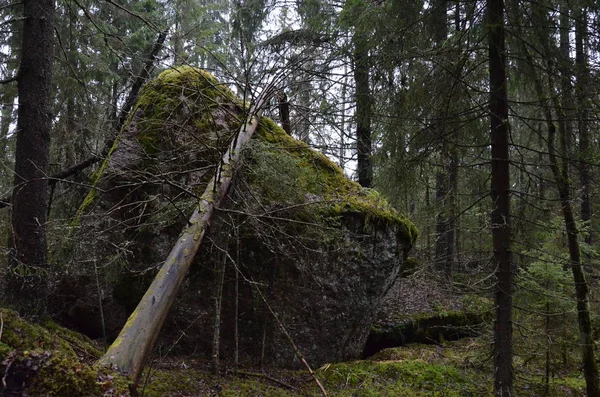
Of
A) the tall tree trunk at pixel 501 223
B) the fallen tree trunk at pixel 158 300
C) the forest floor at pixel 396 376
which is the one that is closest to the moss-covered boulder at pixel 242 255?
the forest floor at pixel 396 376

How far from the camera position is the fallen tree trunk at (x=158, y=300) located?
2.40 metres

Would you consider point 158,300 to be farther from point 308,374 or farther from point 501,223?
point 501,223

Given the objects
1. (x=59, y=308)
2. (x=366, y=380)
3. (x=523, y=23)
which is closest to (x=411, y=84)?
(x=523, y=23)

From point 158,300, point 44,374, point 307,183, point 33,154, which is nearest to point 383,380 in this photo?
point 307,183

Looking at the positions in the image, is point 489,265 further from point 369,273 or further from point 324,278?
point 324,278

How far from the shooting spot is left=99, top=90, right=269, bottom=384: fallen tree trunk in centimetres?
240

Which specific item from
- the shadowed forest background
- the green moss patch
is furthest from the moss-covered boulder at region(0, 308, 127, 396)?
the green moss patch

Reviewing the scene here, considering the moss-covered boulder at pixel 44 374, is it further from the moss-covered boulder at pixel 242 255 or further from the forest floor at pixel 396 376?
the moss-covered boulder at pixel 242 255

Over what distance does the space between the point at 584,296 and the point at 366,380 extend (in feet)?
11.7

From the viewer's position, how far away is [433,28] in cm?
516

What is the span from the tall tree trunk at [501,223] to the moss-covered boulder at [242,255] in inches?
72.4

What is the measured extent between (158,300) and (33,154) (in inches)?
118

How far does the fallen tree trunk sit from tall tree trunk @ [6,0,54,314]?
2.11 m

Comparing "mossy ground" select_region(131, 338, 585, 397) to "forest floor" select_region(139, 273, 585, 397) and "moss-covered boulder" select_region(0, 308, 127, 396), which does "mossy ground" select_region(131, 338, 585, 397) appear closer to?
"forest floor" select_region(139, 273, 585, 397)
